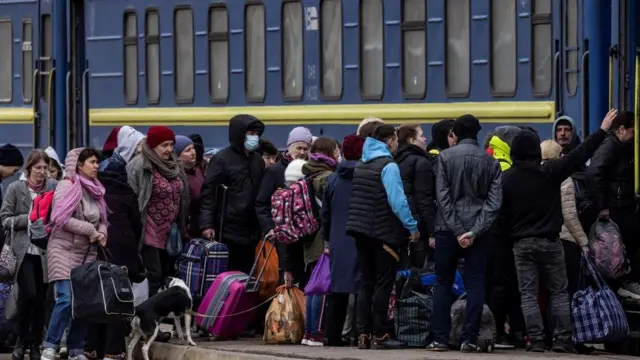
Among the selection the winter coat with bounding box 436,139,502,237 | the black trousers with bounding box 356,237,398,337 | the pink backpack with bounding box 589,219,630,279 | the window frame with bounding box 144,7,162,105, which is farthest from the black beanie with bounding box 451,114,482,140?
the window frame with bounding box 144,7,162,105

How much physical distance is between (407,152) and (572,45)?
475 cm

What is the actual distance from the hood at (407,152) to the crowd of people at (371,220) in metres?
0.04

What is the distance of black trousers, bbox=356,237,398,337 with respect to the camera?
15.8m

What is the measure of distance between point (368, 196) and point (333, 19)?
842cm

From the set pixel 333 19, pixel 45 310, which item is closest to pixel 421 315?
pixel 45 310

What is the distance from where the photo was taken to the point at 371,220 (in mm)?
15750

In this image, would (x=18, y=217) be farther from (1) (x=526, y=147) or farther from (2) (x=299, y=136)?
(1) (x=526, y=147)

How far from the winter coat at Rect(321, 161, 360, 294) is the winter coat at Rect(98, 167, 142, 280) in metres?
1.43

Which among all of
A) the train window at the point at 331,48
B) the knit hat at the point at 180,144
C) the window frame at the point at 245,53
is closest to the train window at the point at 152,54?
the window frame at the point at 245,53

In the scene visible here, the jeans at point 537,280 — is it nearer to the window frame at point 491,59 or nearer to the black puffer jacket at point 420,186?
the black puffer jacket at point 420,186

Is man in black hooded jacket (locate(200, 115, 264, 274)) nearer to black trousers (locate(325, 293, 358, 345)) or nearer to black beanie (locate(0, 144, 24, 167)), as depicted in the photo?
black trousers (locate(325, 293, 358, 345))

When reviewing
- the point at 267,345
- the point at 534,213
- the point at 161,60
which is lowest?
the point at 267,345

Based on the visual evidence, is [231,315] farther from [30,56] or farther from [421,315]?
[30,56]

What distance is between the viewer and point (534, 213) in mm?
15680
